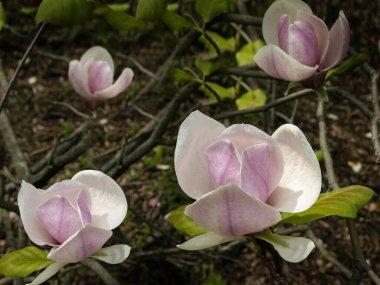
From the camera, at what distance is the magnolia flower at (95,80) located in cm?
164

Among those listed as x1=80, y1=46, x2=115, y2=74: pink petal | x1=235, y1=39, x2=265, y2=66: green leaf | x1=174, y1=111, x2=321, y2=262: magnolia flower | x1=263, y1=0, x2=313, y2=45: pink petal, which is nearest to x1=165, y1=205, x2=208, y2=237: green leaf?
x1=174, y1=111, x2=321, y2=262: magnolia flower

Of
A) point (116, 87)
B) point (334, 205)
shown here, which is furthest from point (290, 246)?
point (116, 87)

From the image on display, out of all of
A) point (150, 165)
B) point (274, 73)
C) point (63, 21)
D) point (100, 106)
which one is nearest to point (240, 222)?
point (274, 73)

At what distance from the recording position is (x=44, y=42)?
4102mm

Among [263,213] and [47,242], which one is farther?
[47,242]

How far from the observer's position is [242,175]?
2.63 feet

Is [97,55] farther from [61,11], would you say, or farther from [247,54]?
[61,11]

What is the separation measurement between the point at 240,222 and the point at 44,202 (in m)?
0.31

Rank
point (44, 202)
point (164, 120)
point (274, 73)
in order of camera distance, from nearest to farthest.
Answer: point (44, 202) < point (274, 73) < point (164, 120)

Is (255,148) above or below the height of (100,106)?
above

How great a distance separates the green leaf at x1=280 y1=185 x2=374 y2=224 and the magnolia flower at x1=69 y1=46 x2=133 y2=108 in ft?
2.88

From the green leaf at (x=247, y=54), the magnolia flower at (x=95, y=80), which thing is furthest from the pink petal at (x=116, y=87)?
the green leaf at (x=247, y=54)

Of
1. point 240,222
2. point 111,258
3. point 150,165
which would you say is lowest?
point 150,165

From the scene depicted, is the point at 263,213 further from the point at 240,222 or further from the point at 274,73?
the point at 274,73
